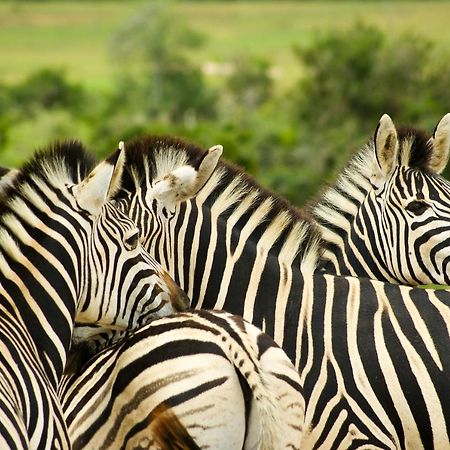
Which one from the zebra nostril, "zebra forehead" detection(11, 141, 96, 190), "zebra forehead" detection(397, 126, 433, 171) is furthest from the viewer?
"zebra forehead" detection(397, 126, 433, 171)

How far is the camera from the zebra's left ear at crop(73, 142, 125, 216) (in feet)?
15.6

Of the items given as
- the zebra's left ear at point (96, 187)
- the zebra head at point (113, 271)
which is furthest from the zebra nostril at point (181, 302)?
the zebra's left ear at point (96, 187)

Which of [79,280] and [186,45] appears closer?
[79,280]

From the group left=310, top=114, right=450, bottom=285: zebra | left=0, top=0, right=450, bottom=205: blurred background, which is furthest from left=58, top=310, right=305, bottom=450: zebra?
left=0, top=0, right=450, bottom=205: blurred background

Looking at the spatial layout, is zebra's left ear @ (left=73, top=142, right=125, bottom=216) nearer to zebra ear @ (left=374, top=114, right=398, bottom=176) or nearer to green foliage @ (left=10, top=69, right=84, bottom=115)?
zebra ear @ (left=374, top=114, right=398, bottom=176)

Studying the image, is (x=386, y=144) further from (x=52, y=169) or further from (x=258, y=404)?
(x=258, y=404)

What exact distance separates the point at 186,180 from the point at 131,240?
0.76m

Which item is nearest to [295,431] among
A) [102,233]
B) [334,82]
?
[102,233]

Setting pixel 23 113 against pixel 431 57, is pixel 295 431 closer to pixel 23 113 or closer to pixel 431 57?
pixel 431 57

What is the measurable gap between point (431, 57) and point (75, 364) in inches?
1390

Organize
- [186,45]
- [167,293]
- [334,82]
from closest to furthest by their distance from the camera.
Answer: [167,293] < [334,82] < [186,45]

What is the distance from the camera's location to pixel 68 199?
483cm

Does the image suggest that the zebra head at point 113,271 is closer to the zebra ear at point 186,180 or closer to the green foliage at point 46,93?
the zebra ear at point 186,180

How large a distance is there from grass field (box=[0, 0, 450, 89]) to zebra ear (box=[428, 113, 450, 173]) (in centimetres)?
6055
